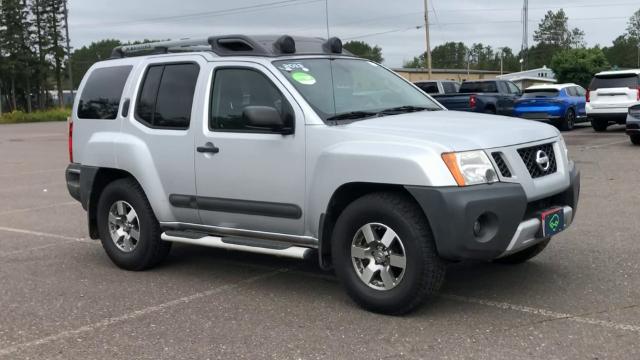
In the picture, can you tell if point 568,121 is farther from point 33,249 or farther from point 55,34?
point 55,34

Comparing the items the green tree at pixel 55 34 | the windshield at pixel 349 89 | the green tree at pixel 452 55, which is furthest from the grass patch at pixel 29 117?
the green tree at pixel 452 55

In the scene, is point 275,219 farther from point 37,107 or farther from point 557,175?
point 37,107

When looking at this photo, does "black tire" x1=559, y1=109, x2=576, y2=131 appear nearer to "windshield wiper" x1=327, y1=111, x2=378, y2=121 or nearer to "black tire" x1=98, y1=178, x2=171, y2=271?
"windshield wiper" x1=327, y1=111, x2=378, y2=121

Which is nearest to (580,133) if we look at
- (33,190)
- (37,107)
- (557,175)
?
(33,190)

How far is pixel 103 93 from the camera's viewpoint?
637 cm

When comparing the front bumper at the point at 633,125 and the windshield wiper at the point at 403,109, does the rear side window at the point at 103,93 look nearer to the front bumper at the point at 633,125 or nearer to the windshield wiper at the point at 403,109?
the windshield wiper at the point at 403,109

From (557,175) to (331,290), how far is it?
6.15 feet

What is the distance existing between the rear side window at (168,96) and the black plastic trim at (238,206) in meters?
0.60

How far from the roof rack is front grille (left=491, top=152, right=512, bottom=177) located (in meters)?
1.87

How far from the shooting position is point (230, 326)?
455 cm

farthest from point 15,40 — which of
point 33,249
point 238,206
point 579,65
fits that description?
point 238,206

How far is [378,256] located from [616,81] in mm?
17684

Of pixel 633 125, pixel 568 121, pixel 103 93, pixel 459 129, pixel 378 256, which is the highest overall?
pixel 103 93

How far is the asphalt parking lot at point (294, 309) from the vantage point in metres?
4.12
